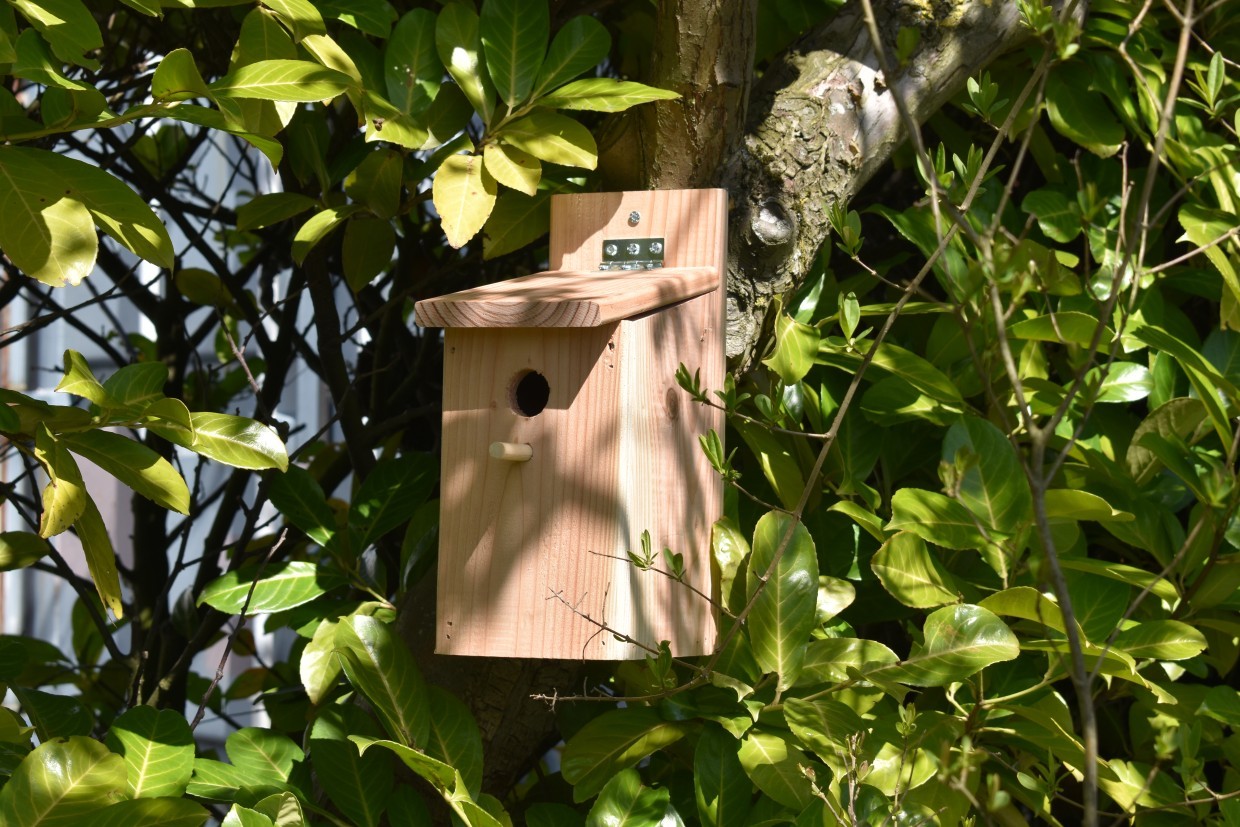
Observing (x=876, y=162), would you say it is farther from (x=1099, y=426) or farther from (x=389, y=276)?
(x=389, y=276)

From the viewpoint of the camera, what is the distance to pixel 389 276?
8.03 ft

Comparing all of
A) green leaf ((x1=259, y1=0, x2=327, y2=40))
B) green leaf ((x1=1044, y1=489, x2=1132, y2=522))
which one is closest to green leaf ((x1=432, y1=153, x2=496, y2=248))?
green leaf ((x1=259, y1=0, x2=327, y2=40))

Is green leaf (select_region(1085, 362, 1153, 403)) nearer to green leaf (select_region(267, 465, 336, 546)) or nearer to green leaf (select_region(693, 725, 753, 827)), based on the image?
green leaf (select_region(693, 725, 753, 827))

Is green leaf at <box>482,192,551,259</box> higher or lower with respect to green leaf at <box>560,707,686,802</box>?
higher

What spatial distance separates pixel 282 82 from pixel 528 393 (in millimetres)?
490

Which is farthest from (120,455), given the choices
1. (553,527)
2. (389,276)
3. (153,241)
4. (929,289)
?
(929,289)

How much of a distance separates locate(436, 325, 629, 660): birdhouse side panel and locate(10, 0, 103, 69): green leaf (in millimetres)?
508

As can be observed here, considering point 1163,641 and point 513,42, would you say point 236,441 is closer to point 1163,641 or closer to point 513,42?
point 513,42

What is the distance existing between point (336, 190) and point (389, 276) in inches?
16.2

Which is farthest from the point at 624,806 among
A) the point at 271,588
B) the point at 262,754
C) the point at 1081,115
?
the point at 1081,115

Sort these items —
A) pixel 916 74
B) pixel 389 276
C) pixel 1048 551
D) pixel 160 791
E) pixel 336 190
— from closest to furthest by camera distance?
pixel 1048 551 → pixel 160 791 → pixel 916 74 → pixel 336 190 → pixel 389 276

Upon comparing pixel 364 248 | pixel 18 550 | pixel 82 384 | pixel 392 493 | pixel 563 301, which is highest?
pixel 364 248

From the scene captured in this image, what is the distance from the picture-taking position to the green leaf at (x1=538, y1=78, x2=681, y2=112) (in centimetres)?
152

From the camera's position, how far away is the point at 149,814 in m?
1.35
